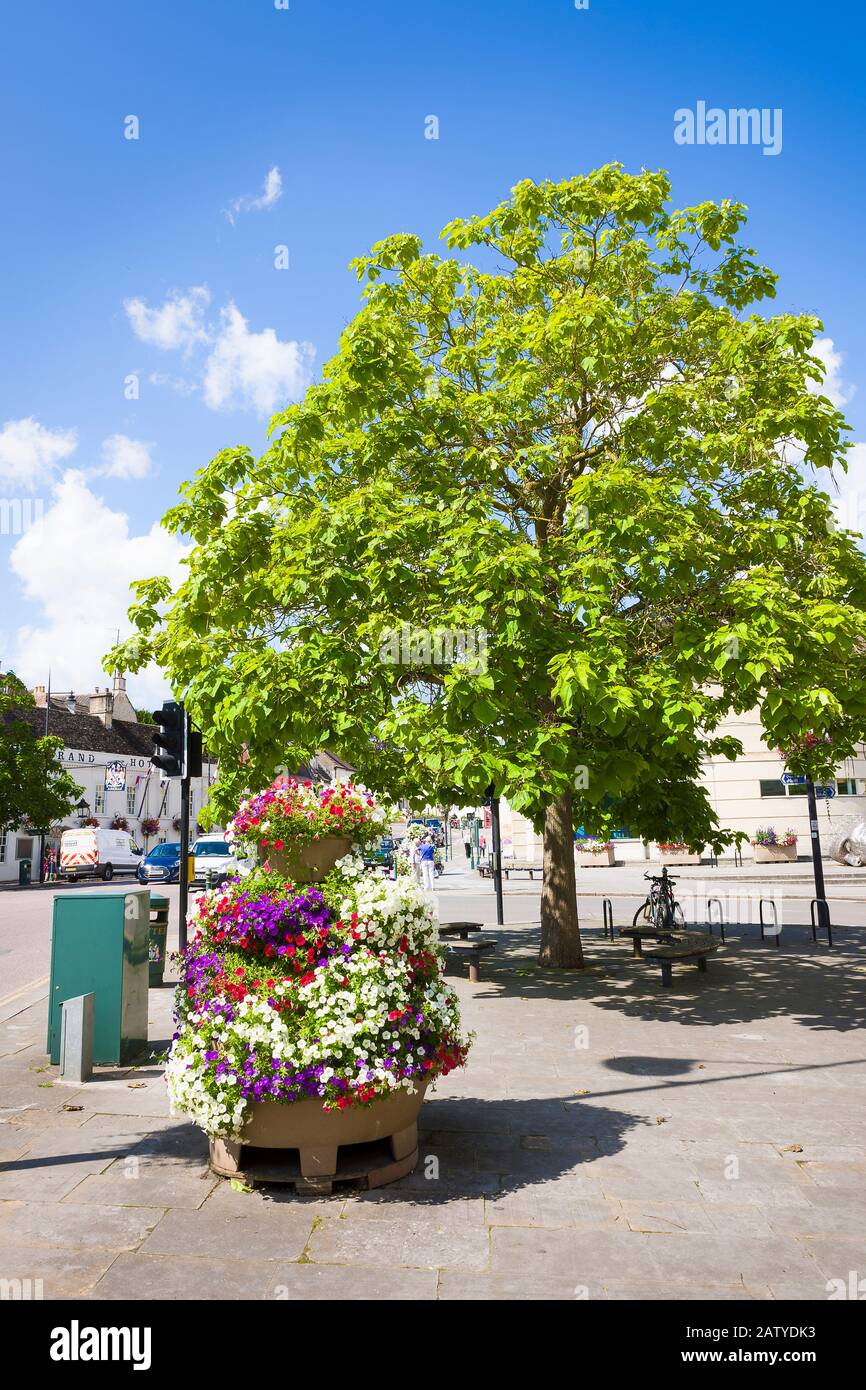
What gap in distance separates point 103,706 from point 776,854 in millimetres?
47984

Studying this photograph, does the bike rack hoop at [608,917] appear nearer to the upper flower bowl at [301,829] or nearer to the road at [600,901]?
the road at [600,901]

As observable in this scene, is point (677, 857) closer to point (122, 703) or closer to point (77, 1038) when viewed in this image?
point (77, 1038)

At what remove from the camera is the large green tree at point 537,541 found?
8461mm

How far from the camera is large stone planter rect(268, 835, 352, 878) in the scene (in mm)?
5754

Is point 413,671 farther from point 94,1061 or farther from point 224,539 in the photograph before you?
point 94,1061

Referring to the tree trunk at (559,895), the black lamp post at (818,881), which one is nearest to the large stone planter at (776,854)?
the black lamp post at (818,881)

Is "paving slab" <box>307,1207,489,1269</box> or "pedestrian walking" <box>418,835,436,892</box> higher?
"pedestrian walking" <box>418,835,436,892</box>

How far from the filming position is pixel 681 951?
39.2ft

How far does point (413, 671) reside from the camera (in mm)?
11094

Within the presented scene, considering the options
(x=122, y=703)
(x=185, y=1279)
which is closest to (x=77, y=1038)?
(x=185, y=1279)

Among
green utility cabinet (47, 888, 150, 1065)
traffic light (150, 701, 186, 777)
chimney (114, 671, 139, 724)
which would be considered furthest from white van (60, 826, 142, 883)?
green utility cabinet (47, 888, 150, 1065)

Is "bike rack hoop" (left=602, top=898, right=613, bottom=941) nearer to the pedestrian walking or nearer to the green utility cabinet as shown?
the pedestrian walking

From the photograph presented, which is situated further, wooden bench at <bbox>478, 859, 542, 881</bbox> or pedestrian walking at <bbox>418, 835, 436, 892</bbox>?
wooden bench at <bbox>478, 859, 542, 881</bbox>

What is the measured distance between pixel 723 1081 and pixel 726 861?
29.9 m
